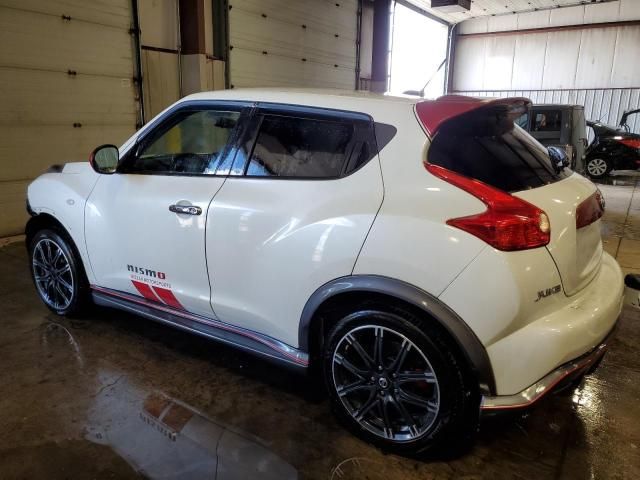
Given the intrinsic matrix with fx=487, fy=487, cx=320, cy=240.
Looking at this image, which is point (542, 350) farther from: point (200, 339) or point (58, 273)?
point (58, 273)

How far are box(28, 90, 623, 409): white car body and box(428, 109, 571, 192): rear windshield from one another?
0.21 ft

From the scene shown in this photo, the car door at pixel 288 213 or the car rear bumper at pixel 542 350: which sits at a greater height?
the car door at pixel 288 213

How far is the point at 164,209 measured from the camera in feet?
8.60

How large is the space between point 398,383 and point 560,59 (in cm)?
1763

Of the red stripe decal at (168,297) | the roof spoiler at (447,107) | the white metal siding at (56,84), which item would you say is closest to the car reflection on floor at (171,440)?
the red stripe decal at (168,297)

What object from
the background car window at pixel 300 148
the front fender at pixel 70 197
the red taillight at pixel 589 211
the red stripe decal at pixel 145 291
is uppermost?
the background car window at pixel 300 148

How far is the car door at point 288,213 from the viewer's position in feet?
6.74

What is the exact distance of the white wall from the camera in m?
15.4

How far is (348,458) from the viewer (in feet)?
7.01

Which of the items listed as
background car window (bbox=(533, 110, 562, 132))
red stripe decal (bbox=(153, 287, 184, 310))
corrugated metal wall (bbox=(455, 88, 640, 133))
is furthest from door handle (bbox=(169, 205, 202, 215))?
corrugated metal wall (bbox=(455, 88, 640, 133))

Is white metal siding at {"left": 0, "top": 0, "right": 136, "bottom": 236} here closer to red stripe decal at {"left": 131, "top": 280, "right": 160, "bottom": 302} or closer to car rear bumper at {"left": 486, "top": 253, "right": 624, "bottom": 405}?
red stripe decal at {"left": 131, "top": 280, "right": 160, "bottom": 302}

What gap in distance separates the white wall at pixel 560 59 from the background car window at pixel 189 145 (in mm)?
16902

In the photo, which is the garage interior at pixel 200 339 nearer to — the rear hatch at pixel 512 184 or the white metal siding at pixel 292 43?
the white metal siding at pixel 292 43

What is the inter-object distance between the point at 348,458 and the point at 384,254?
0.93 metres
